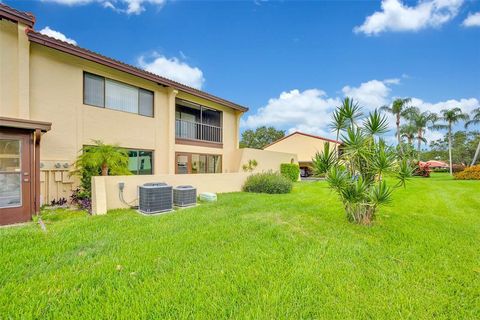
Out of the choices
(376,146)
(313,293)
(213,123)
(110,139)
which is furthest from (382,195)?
(213,123)

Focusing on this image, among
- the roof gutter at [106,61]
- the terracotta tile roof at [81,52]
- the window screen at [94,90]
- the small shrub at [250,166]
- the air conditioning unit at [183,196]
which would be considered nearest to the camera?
the terracotta tile roof at [81,52]

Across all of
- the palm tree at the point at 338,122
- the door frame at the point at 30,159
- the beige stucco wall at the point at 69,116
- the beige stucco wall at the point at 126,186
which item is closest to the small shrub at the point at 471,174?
the beige stucco wall at the point at 69,116

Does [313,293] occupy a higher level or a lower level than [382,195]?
lower

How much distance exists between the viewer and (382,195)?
6.01m

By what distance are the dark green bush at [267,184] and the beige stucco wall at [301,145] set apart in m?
19.3

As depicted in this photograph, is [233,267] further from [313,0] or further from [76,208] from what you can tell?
[313,0]

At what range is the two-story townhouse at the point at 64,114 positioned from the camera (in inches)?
254

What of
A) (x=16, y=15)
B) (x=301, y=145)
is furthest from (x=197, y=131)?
(x=301, y=145)

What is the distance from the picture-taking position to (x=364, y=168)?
6.72 meters

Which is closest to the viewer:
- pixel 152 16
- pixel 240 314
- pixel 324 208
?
pixel 240 314

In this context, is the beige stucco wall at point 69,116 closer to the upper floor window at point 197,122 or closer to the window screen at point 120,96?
the window screen at point 120,96

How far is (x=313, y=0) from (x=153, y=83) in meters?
9.55

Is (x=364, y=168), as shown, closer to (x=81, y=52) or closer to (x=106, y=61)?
(x=106, y=61)

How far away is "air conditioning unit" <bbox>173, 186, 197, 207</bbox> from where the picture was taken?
9.02 meters
